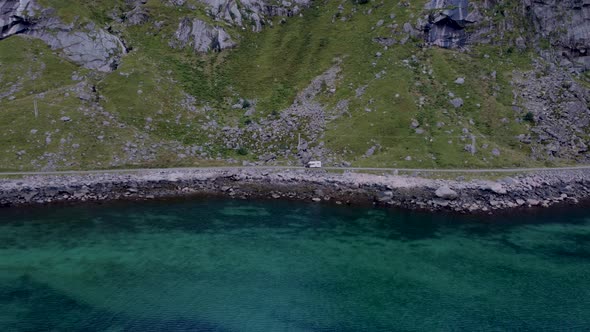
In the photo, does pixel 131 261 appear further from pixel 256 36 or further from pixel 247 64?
pixel 256 36

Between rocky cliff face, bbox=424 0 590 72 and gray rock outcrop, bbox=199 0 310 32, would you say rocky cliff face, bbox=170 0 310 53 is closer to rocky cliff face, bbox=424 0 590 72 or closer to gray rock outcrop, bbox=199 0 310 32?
gray rock outcrop, bbox=199 0 310 32

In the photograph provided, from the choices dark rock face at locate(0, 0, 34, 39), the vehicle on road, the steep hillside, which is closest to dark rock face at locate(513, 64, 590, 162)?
the steep hillside

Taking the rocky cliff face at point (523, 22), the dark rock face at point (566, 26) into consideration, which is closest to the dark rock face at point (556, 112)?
the dark rock face at point (566, 26)

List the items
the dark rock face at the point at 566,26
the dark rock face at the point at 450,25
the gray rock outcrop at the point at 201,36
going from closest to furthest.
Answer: the dark rock face at the point at 566,26, the dark rock face at the point at 450,25, the gray rock outcrop at the point at 201,36

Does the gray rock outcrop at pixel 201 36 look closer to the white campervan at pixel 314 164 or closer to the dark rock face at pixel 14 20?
the dark rock face at pixel 14 20

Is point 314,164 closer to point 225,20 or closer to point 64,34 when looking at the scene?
point 225,20

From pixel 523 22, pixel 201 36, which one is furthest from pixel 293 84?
pixel 523 22
